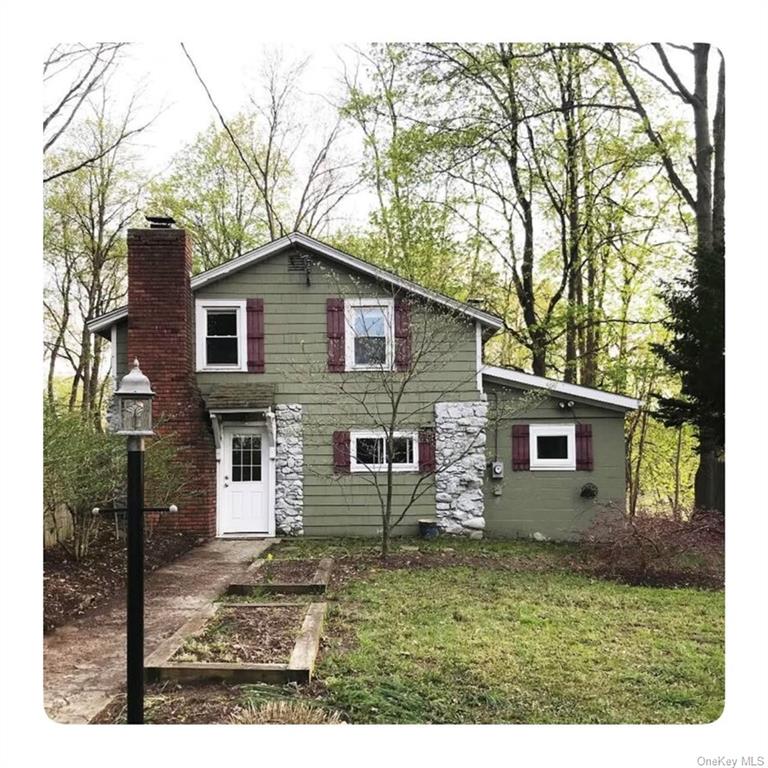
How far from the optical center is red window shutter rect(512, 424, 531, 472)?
5.31 meters

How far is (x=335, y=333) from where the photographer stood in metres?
4.67

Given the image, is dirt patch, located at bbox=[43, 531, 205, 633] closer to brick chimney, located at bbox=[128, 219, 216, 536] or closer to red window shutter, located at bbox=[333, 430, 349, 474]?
brick chimney, located at bbox=[128, 219, 216, 536]

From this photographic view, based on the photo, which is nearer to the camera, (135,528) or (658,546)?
(135,528)

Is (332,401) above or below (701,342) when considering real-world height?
below

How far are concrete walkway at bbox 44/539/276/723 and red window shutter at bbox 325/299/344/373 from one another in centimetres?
130

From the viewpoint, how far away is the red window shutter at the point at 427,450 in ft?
15.2

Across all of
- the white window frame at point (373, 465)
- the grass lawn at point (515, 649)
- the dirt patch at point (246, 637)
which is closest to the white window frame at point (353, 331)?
the white window frame at point (373, 465)

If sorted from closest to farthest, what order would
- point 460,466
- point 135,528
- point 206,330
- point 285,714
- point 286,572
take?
1. point 135,528
2. point 285,714
3. point 286,572
4. point 206,330
5. point 460,466

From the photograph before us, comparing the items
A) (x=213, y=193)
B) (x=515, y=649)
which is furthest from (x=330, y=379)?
(x=515, y=649)

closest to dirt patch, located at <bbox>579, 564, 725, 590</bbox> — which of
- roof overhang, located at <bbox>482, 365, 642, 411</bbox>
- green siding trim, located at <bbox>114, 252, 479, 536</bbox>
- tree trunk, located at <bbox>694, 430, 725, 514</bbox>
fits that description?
tree trunk, located at <bbox>694, 430, 725, 514</bbox>

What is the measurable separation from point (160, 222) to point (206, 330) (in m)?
1.06

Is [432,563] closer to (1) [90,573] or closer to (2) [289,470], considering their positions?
(2) [289,470]
